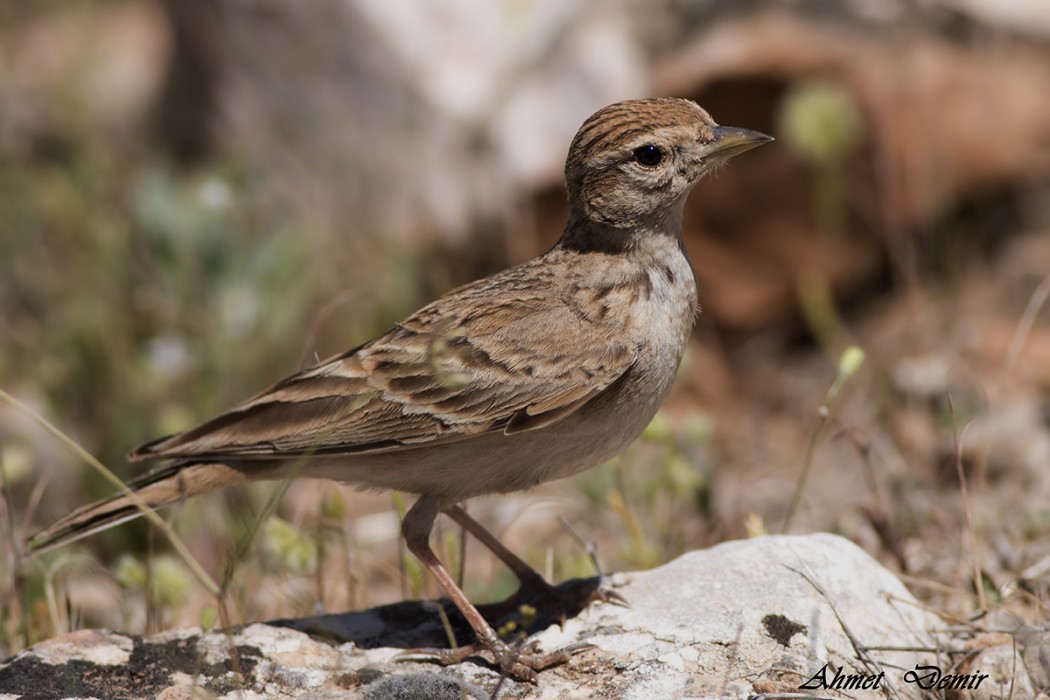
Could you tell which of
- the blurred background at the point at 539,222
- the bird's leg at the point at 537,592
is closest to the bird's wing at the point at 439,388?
the bird's leg at the point at 537,592

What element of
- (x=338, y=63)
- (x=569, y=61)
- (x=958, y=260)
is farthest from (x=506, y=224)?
(x=958, y=260)

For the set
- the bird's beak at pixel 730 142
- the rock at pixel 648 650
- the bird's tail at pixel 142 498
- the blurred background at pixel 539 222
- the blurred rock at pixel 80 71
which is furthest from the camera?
the blurred rock at pixel 80 71

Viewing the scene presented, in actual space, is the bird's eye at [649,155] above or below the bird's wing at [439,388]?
above

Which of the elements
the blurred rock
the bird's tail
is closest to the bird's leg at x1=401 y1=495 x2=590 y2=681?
the bird's tail

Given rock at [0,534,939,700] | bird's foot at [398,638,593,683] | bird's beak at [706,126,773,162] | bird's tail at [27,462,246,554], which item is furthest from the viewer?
bird's beak at [706,126,773,162]

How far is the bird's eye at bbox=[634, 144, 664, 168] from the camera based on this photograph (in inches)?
186

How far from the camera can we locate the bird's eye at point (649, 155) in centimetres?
473

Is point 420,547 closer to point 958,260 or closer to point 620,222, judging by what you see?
point 620,222

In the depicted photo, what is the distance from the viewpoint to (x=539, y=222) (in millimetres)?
8383

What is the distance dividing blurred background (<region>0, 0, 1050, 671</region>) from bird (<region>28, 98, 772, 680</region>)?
88.0 inches

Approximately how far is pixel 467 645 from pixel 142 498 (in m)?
1.24

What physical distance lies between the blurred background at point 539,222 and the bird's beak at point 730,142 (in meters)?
2.28

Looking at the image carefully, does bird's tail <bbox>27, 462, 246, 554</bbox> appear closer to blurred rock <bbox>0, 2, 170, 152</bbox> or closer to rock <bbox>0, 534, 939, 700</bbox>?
rock <bbox>0, 534, 939, 700</bbox>

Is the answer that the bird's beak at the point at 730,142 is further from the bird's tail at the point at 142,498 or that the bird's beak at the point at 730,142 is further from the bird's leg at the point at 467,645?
the bird's tail at the point at 142,498
